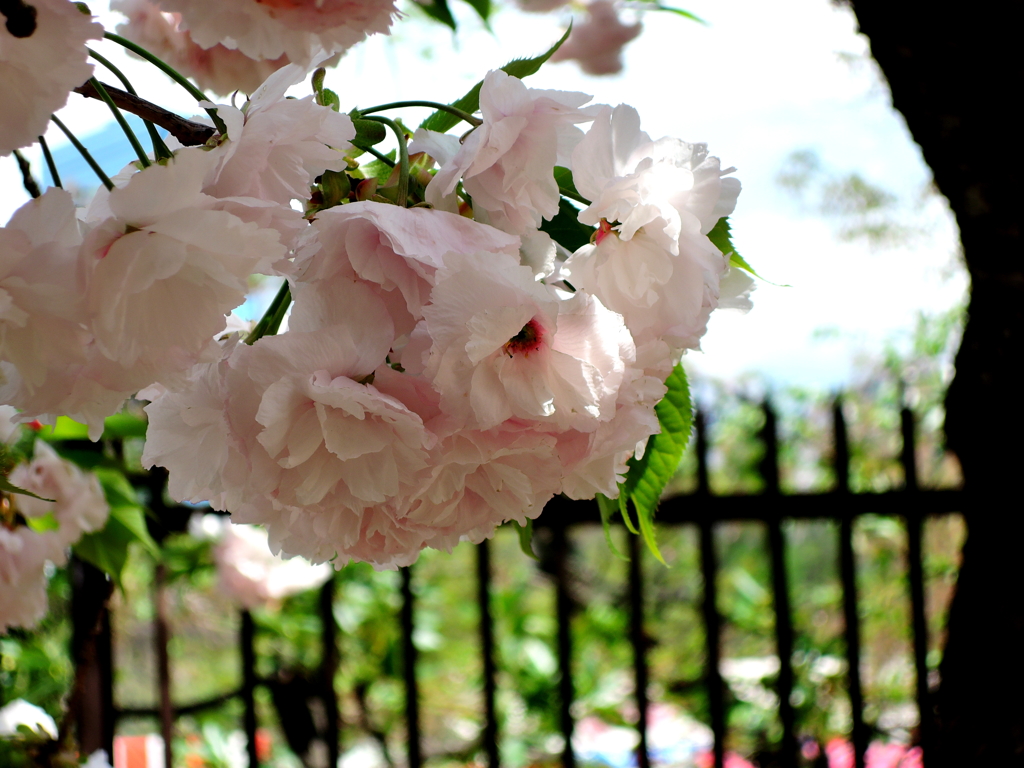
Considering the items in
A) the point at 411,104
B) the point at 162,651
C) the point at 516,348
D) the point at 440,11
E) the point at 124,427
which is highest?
the point at 440,11

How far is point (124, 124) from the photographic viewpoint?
1.11 ft

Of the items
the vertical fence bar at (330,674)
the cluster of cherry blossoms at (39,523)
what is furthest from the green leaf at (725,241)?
the vertical fence bar at (330,674)

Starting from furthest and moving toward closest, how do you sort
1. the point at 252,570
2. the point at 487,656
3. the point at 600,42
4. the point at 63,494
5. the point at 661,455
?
the point at 600,42, the point at 252,570, the point at 487,656, the point at 63,494, the point at 661,455

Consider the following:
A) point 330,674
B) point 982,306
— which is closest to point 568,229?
point 982,306

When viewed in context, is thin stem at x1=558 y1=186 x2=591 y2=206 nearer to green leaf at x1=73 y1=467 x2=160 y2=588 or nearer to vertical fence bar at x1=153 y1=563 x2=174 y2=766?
green leaf at x1=73 y1=467 x2=160 y2=588

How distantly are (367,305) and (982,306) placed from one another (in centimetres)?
102

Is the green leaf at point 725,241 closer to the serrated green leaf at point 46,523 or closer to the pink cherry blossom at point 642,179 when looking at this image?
the pink cherry blossom at point 642,179

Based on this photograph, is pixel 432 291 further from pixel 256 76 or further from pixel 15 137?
pixel 256 76

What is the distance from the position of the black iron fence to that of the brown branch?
1.35 metres

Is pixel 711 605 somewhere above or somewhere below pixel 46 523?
below

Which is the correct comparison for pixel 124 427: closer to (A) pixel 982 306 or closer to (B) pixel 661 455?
(B) pixel 661 455

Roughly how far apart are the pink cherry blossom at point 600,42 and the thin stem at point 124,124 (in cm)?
223

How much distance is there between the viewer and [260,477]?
0.33 metres

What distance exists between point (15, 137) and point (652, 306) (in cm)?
23
